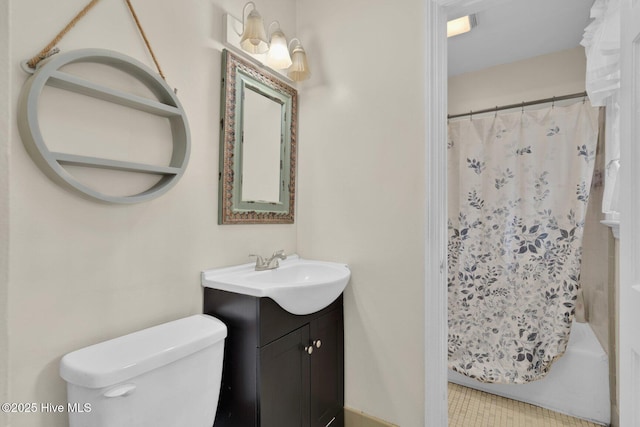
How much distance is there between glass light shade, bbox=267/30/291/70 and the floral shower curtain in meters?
1.44

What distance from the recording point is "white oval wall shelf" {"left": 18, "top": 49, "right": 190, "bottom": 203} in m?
0.84

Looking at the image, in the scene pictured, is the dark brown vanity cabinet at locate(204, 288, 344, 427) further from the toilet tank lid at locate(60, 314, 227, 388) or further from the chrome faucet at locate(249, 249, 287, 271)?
the chrome faucet at locate(249, 249, 287, 271)

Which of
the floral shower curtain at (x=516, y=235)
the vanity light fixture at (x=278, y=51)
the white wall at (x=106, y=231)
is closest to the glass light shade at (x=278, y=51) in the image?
the vanity light fixture at (x=278, y=51)

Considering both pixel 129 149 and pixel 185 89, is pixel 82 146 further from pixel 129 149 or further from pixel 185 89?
pixel 185 89

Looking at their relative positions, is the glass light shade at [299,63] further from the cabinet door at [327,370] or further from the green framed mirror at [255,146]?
the cabinet door at [327,370]

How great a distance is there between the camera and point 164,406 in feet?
3.01

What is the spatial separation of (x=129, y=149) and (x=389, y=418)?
1.65m

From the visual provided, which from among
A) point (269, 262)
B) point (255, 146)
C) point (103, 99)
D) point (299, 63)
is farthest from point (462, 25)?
point (103, 99)

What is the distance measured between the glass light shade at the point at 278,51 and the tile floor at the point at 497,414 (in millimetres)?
2146

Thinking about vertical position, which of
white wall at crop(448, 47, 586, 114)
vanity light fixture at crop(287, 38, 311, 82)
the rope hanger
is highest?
white wall at crop(448, 47, 586, 114)

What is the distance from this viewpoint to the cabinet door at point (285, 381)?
1169 millimetres

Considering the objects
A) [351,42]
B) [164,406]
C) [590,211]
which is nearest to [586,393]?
[590,211]

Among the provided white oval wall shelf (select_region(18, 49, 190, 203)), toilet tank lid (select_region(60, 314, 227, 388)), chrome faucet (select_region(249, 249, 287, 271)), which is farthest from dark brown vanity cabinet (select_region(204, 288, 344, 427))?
white oval wall shelf (select_region(18, 49, 190, 203))

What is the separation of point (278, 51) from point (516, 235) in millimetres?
1875
